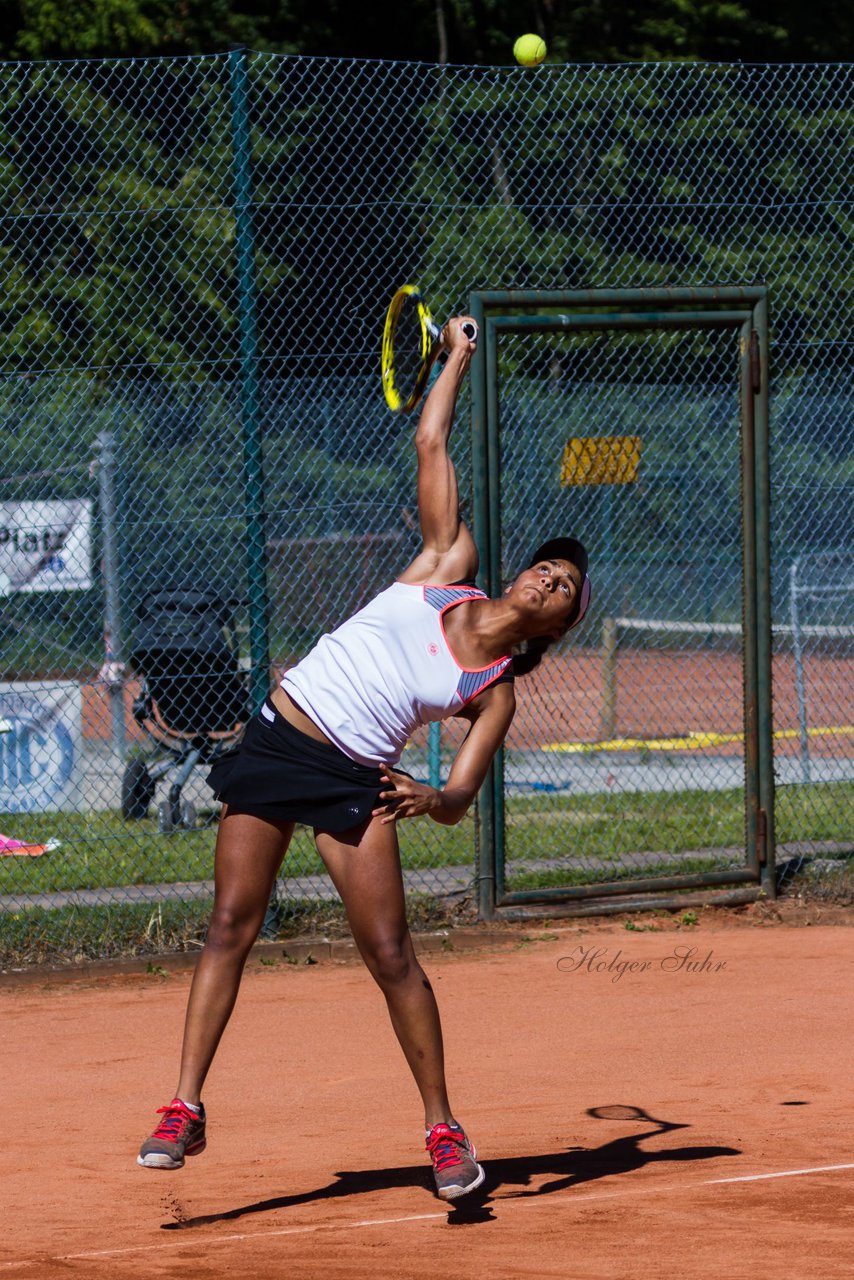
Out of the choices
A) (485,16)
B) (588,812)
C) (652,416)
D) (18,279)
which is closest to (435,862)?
(588,812)

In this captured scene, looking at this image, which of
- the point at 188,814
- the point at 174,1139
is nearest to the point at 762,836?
the point at 188,814

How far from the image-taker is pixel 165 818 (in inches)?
308

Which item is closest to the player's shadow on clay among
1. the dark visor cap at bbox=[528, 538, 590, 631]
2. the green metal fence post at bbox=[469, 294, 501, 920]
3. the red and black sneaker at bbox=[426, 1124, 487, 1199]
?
the red and black sneaker at bbox=[426, 1124, 487, 1199]

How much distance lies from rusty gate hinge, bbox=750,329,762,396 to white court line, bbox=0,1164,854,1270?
12.8 ft

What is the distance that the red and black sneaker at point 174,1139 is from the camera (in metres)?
3.90

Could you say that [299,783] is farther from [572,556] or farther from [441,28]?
[441,28]

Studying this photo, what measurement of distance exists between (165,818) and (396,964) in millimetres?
3948

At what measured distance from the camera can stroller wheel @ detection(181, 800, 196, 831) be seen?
26.0 feet

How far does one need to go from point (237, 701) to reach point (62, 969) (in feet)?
5.16

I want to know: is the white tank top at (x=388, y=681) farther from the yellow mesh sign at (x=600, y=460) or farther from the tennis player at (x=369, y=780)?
the yellow mesh sign at (x=600, y=460)

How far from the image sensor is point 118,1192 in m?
4.34

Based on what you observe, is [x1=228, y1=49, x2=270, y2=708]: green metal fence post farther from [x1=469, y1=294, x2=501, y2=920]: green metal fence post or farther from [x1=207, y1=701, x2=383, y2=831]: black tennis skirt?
[x1=207, y1=701, x2=383, y2=831]: black tennis skirt

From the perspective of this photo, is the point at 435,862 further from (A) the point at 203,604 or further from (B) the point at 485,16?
(B) the point at 485,16

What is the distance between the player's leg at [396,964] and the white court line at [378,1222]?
0.61ft
